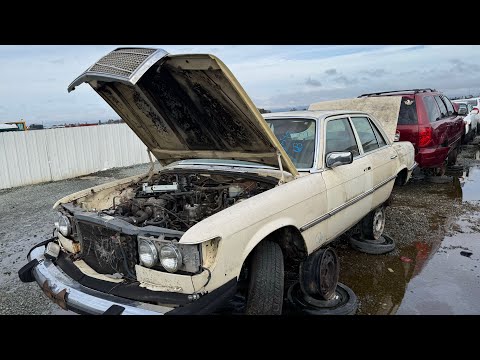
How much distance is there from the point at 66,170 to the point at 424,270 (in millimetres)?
10496

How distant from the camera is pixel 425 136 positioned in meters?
6.91

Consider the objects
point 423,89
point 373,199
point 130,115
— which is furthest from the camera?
point 423,89

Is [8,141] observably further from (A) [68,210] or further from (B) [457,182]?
(B) [457,182]

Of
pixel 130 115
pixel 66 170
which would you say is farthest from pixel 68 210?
pixel 66 170

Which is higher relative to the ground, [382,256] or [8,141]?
[8,141]

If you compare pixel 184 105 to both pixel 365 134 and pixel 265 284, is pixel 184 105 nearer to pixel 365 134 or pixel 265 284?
pixel 265 284

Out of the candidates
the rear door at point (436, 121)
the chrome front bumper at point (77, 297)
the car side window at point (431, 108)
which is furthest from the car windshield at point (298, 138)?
the car side window at point (431, 108)

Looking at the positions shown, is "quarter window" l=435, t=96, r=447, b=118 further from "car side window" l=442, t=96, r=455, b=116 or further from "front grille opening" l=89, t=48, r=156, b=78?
"front grille opening" l=89, t=48, r=156, b=78

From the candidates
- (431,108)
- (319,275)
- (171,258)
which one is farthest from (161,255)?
(431,108)

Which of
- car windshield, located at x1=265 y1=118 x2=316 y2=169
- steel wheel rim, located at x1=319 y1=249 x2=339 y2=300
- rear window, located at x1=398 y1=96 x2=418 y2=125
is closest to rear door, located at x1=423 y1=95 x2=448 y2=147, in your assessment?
rear window, located at x1=398 y1=96 x2=418 y2=125

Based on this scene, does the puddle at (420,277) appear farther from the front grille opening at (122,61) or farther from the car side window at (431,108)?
the car side window at (431,108)

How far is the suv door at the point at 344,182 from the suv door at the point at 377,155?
0.17m

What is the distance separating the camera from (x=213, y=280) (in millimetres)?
→ 2312

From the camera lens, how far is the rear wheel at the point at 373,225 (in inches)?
182
